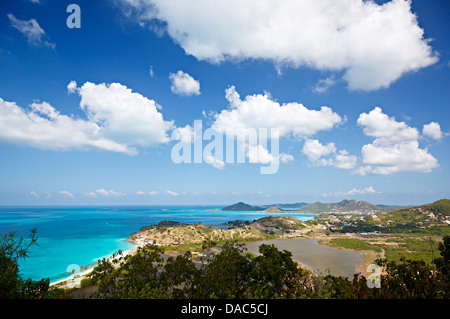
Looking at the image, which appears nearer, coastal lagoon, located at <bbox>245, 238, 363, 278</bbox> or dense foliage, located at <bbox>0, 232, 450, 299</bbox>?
dense foliage, located at <bbox>0, 232, 450, 299</bbox>

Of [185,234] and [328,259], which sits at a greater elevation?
[185,234]

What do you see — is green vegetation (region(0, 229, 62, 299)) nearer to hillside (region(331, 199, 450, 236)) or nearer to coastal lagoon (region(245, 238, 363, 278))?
coastal lagoon (region(245, 238, 363, 278))

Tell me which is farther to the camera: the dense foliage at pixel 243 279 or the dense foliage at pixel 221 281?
the dense foliage at pixel 243 279

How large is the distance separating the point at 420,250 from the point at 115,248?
98.3 m

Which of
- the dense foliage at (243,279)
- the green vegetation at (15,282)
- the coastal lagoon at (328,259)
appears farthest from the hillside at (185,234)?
the green vegetation at (15,282)

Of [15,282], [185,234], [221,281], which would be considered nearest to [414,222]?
[185,234]

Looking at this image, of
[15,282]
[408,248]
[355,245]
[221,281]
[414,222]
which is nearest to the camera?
[15,282]

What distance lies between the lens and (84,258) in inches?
2436

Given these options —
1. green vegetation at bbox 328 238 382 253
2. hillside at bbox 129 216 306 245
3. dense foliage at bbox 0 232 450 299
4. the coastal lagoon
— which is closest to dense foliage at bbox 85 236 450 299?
dense foliage at bbox 0 232 450 299

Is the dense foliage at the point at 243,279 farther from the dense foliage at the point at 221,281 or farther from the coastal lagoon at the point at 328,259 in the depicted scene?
the coastal lagoon at the point at 328,259

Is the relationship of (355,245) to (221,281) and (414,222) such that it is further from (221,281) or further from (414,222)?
(221,281)
